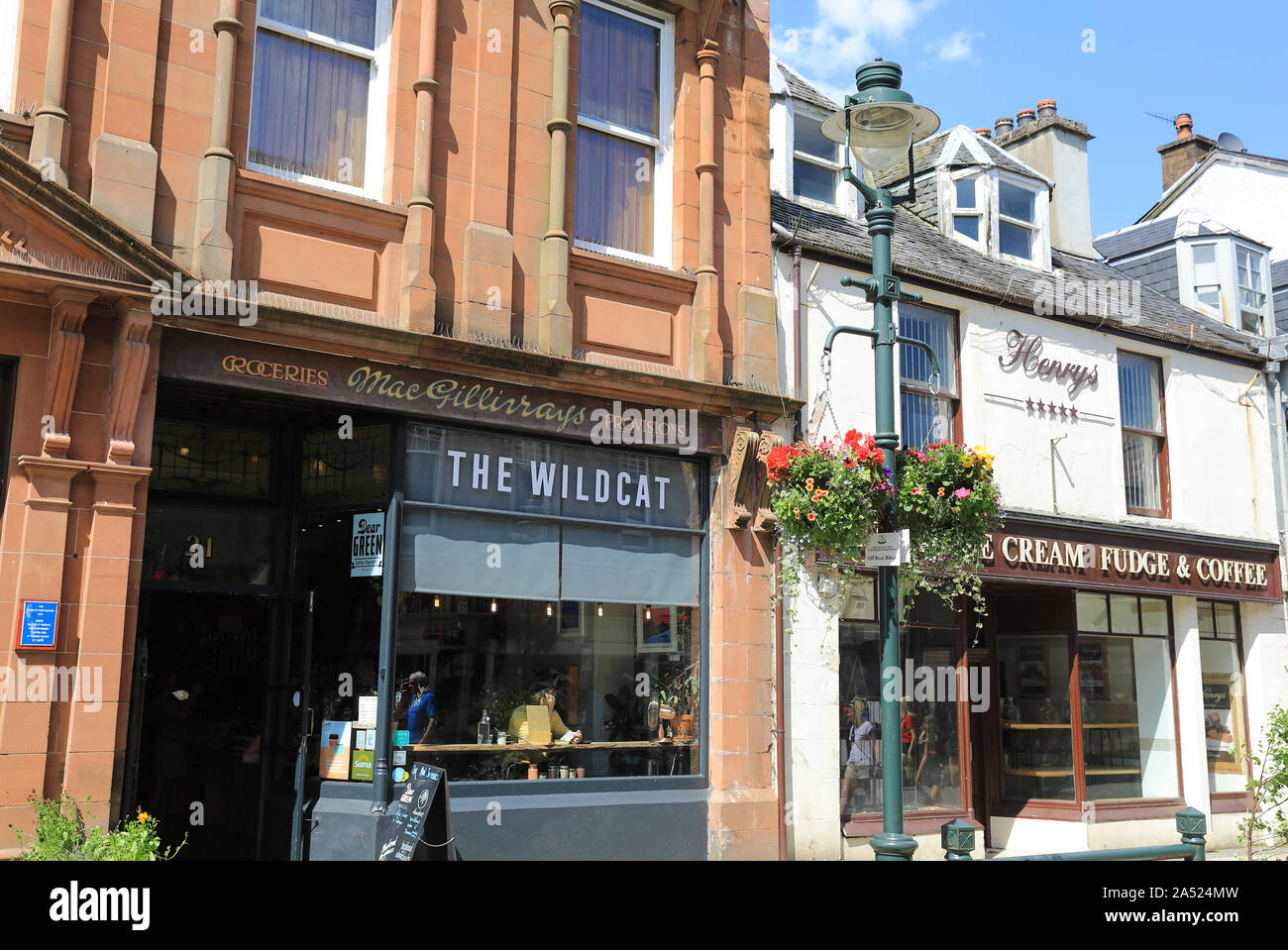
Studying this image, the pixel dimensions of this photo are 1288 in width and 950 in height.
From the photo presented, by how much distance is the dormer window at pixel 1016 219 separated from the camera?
16484 mm

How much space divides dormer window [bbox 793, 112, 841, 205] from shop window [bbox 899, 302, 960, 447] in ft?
6.07

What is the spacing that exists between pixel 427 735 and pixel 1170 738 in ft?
34.8

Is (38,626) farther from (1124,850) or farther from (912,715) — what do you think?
(912,715)

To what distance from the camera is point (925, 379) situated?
14109 mm

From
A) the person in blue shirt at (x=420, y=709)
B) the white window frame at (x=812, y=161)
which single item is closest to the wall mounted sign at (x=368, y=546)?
the person in blue shirt at (x=420, y=709)

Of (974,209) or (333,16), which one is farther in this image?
(974,209)

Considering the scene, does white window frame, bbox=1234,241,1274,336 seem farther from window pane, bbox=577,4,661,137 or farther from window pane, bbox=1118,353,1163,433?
window pane, bbox=577,4,661,137

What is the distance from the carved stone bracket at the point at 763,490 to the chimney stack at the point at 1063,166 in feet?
30.0

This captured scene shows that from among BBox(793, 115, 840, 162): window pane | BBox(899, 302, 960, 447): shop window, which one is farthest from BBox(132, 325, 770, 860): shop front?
BBox(793, 115, 840, 162): window pane

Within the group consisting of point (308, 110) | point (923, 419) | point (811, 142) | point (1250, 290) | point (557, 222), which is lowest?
point (923, 419)

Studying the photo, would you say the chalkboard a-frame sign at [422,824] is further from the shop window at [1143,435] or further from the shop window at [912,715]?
the shop window at [1143,435]

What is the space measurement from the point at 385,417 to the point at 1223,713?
41.8ft

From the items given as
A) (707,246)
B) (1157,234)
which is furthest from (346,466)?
(1157,234)
